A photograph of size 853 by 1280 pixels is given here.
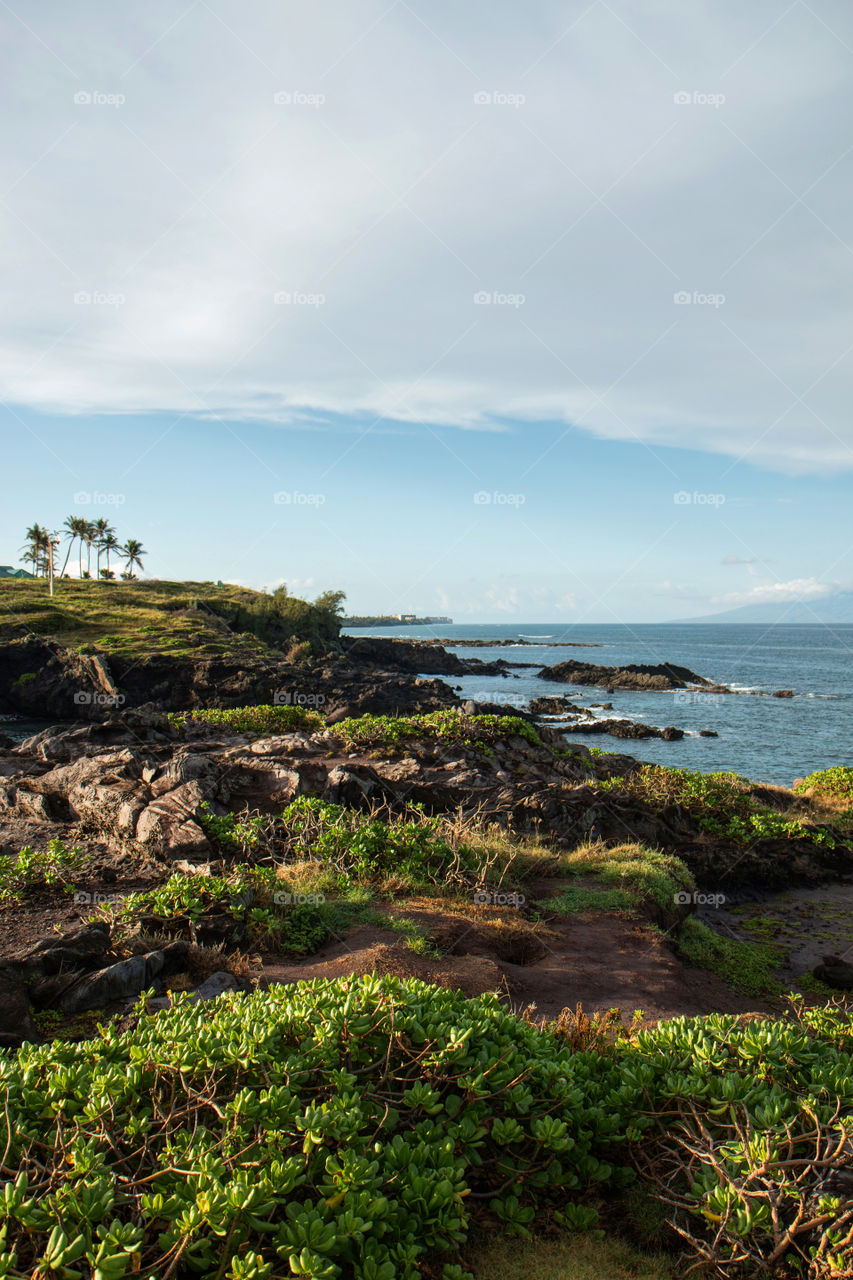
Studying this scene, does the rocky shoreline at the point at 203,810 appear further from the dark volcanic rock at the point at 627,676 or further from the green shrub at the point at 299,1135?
the dark volcanic rock at the point at 627,676

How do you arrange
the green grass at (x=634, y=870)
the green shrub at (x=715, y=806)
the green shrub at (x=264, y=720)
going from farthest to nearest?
the green shrub at (x=264, y=720), the green shrub at (x=715, y=806), the green grass at (x=634, y=870)

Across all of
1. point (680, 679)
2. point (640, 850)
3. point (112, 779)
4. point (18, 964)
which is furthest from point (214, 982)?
point (680, 679)

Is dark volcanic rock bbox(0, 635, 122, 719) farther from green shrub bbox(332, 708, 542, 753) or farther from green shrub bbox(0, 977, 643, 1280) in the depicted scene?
green shrub bbox(0, 977, 643, 1280)

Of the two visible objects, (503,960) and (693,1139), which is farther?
(503,960)

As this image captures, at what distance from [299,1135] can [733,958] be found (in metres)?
9.39

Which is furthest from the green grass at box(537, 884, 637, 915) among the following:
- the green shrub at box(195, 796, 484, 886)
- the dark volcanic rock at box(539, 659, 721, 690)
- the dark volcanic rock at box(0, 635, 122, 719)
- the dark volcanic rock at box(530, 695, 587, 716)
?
the dark volcanic rock at box(539, 659, 721, 690)

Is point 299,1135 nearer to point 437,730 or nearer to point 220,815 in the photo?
point 220,815

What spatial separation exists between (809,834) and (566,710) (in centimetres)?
3794

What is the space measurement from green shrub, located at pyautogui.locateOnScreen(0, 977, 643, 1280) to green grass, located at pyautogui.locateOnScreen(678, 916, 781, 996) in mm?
6532

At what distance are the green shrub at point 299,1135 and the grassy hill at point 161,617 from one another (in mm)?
45742

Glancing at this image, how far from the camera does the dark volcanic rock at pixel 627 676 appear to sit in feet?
245

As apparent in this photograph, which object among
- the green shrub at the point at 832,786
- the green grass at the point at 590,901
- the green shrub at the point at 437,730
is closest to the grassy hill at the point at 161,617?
the green shrub at the point at 437,730

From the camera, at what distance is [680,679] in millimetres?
76125

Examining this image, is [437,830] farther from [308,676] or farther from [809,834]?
[308,676]
